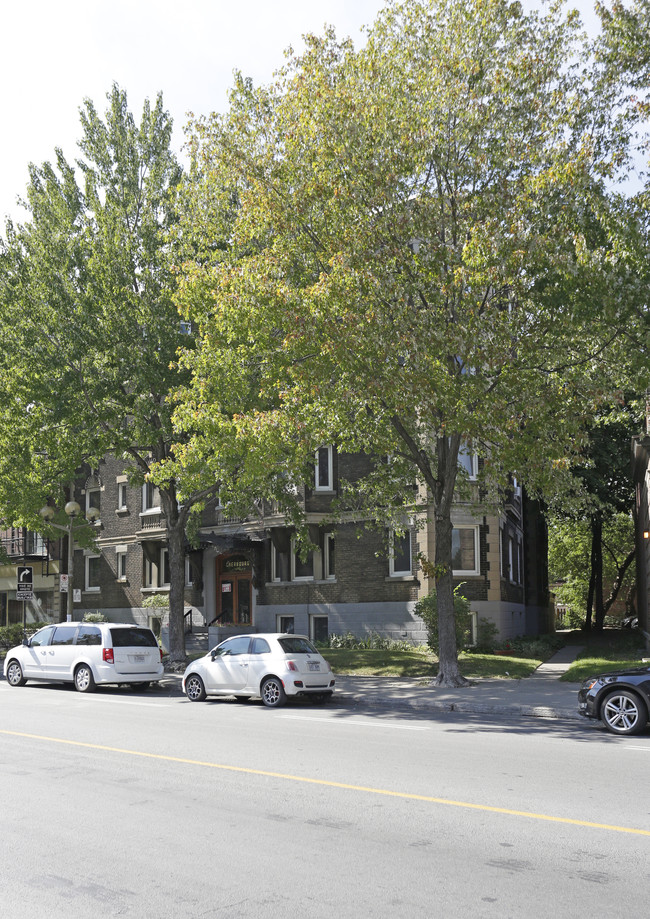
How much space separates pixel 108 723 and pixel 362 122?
40.1ft

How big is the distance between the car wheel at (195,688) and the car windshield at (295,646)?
2.27m

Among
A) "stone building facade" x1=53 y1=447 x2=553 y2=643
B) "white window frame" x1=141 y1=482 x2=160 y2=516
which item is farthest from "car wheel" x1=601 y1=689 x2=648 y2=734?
"white window frame" x1=141 y1=482 x2=160 y2=516

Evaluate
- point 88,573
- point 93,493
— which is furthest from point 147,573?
point 93,493

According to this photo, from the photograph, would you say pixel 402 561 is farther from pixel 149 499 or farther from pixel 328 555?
pixel 149 499

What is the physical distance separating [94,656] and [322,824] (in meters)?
14.5

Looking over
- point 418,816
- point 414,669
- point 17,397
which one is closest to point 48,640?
point 17,397

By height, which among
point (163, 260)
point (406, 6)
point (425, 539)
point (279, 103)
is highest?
point (406, 6)

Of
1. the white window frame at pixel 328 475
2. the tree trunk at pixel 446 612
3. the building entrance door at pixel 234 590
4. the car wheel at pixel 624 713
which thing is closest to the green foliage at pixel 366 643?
the white window frame at pixel 328 475

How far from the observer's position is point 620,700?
43.7 ft

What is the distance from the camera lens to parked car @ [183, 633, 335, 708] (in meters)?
17.4

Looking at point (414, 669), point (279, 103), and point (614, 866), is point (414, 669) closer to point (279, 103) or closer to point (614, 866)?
point (279, 103)

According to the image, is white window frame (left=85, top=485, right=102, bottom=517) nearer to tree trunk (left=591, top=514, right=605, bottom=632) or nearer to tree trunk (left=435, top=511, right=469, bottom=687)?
tree trunk (left=591, top=514, right=605, bottom=632)

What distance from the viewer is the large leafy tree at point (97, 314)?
23.4 meters

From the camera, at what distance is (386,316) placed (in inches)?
667
